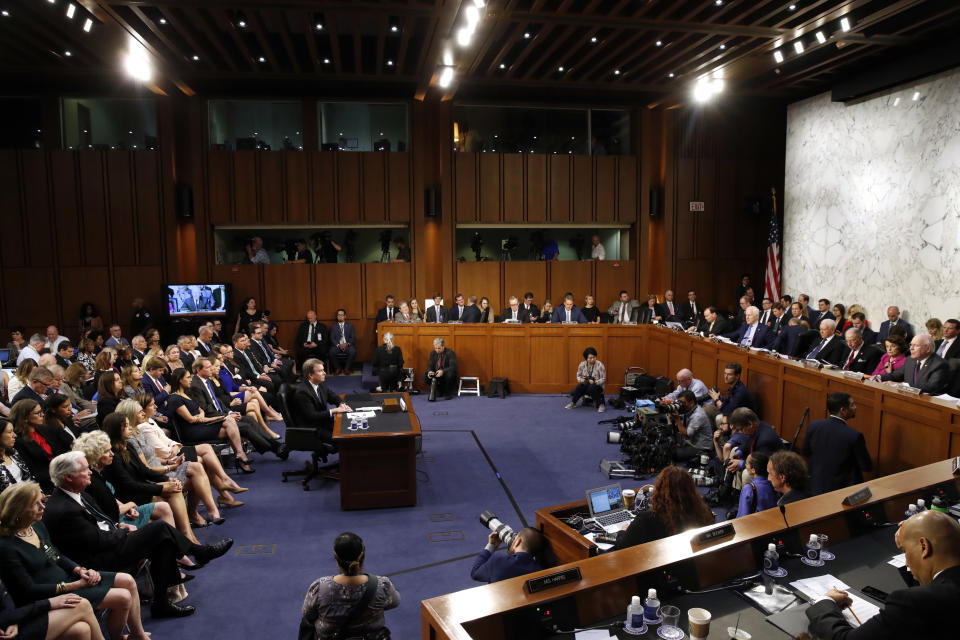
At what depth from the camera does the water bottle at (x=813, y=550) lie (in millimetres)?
3301

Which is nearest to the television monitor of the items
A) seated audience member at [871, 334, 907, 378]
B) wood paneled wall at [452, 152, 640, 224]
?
wood paneled wall at [452, 152, 640, 224]

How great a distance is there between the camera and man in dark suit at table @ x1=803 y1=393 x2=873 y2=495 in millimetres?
4953

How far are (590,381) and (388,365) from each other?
324 cm

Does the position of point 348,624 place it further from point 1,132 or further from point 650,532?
point 1,132

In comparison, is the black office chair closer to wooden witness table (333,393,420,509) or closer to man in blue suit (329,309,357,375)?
wooden witness table (333,393,420,509)

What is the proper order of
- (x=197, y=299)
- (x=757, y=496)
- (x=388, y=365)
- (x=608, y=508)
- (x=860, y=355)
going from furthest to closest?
(x=197, y=299) → (x=388, y=365) → (x=860, y=355) → (x=757, y=496) → (x=608, y=508)

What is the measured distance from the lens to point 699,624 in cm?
252

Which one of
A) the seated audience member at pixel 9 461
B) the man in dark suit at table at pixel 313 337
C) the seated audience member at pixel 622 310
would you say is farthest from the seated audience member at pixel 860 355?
the man in dark suit at table at pixel 313 337

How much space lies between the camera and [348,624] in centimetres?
296

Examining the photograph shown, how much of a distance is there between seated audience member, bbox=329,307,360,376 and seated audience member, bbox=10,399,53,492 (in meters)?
7.79

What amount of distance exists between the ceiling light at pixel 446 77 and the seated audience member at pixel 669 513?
26.5 ft

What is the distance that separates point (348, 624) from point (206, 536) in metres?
3.04

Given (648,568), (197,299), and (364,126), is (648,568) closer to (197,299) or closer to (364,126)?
(197,299)

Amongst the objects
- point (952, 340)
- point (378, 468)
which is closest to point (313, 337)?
point (378, 468)
